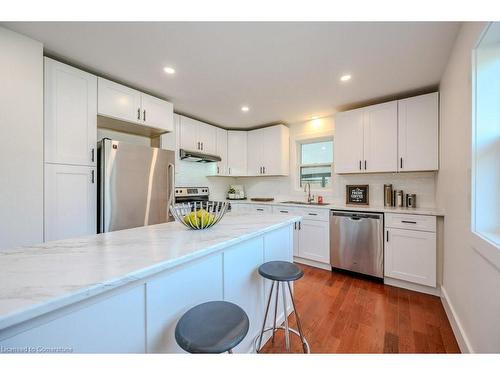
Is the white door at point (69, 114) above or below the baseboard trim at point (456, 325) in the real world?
above

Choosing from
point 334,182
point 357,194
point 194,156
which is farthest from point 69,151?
point 357,194

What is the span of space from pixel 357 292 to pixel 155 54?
3.22 metres

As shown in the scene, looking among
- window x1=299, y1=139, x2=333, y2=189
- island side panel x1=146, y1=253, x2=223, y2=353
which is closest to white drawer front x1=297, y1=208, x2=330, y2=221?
window x1=299, y1=139, x2=333, y2=189

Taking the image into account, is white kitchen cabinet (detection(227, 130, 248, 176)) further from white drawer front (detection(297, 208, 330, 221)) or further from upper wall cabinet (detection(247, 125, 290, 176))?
white drawer front (detection(297, 208, 330, 221))

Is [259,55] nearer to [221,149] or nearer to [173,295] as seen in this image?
[173,295]

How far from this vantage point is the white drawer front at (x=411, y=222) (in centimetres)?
225

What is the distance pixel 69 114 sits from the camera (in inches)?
76.3

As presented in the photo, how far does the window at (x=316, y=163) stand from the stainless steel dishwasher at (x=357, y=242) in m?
0.90

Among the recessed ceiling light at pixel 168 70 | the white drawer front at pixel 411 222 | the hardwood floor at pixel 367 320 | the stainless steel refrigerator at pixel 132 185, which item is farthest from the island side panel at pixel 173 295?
the white drawer front at pixel 411 222

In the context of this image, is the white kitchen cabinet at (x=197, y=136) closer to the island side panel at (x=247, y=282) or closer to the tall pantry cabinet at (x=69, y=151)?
the tall pantry cabinet at (x=69, y=151)

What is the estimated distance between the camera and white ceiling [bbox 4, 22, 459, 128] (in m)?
1.53

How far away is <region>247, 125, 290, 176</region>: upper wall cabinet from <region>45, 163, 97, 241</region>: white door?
2618 mm

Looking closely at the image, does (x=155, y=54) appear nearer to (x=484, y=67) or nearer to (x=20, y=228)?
(x=20, y=228)
